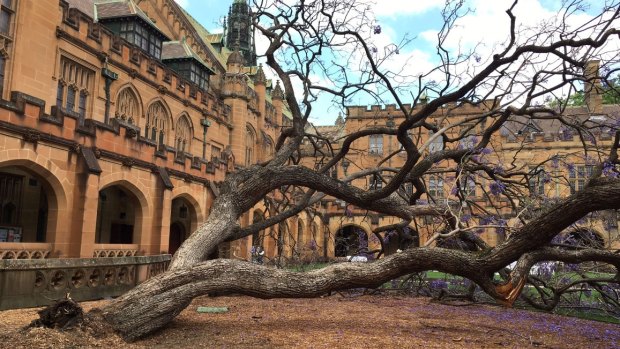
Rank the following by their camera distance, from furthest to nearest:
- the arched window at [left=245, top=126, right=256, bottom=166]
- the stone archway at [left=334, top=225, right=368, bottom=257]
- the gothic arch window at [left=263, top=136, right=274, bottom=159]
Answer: the gothic arch window at [left=263, top=136, right=274, bottom=159] < the arched window at [left=245, top=126, right=256, bottom=166] < the stone archway at [left=334, top=225, right=368, bottom=257]

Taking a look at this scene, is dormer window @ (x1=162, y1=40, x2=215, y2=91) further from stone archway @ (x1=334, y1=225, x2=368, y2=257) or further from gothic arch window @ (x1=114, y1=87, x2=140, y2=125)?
stone archway @ (x1=334, y1=225, x2=368, y2=257)

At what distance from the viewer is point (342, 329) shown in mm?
7102

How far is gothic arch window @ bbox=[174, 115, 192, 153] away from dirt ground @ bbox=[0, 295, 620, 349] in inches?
631

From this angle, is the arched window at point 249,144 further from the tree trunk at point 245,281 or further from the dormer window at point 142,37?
the tree trunk at point 245,281

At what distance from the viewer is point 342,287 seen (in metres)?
6.75

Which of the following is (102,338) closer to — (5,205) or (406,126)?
(406,126)

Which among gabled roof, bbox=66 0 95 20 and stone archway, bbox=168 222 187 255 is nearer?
gabled roof, bbox=66 0 95 20

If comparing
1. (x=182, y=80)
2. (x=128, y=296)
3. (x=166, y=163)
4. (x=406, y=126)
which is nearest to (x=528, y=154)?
(x=182, y=80)

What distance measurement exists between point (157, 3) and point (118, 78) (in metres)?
14.3

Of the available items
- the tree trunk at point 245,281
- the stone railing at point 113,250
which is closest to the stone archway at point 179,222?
the stone railing at point 113,250

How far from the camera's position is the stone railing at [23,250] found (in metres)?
11.1

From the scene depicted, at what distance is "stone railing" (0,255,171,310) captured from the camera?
8.31 metres

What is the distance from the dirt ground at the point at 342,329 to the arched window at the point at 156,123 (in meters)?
14.3

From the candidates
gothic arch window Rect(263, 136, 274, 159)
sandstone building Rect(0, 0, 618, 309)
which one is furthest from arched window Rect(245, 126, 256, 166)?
sandstone building Rect(0, 0, 618, 309)
